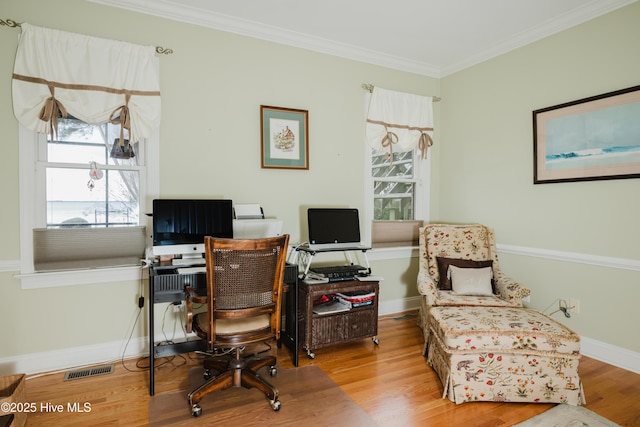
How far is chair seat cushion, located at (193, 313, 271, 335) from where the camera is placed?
2.17 meters

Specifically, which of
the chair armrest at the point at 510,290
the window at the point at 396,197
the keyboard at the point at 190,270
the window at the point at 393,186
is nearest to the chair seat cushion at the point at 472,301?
the chair armrest at the point at 510,290

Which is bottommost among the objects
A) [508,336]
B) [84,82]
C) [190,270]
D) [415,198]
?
[508,336]

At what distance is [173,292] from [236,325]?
0.63 metres

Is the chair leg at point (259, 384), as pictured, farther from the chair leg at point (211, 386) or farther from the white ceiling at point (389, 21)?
the white ceiling at point (389, 21)

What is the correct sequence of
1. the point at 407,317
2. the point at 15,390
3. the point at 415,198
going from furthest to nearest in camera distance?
the point at 415,198 < the point at 407,317 < the point at 15,390

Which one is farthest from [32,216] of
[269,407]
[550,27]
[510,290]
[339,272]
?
[550,27]

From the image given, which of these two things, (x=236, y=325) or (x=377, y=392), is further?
(x=377, y=392)

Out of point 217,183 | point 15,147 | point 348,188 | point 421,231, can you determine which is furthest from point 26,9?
point 421,231

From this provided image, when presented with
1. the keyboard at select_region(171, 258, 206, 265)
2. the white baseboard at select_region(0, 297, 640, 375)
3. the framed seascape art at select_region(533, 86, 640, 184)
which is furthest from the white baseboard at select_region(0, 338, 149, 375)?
the framed seascape art at select_region(533, 86, 640, 184)

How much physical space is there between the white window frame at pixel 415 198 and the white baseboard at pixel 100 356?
5.75ft

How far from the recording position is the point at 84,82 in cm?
268

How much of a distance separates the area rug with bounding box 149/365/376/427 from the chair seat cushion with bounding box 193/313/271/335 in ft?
1.51

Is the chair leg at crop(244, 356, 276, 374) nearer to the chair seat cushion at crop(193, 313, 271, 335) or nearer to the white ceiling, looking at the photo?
the chair seat cushion at crop(193, 313, 271, 335)

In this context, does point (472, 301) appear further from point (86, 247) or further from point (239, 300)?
point (86, 247)
